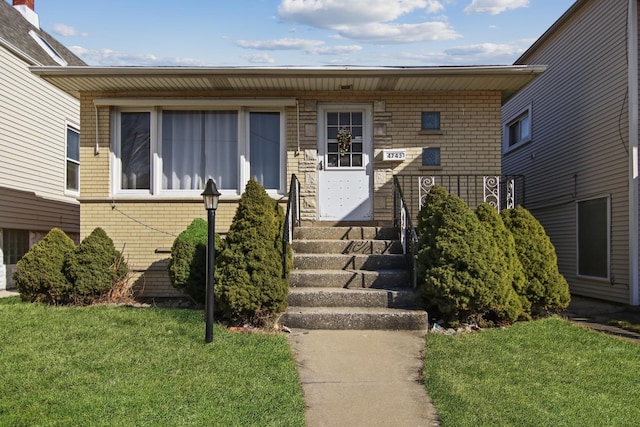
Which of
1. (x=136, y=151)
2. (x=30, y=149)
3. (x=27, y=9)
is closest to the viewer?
(x=136, y=151)

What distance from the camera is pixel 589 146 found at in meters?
10.3

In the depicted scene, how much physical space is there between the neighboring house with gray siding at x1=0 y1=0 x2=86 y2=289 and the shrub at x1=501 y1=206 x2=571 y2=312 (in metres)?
9.82

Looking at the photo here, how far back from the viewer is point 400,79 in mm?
8688

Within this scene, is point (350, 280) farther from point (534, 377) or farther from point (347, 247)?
point (534, 377)

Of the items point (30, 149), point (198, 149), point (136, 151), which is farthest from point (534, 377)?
point (30, 149)

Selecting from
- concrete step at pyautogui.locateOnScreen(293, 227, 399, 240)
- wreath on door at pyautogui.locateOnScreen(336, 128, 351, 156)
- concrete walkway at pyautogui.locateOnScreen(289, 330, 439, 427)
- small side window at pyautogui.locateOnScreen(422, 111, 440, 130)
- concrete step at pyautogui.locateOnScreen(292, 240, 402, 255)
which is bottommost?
concrete walkway at pyautogui.locateOnScreen(289, 330, 439, 427)

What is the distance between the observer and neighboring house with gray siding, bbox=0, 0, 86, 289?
11430mm

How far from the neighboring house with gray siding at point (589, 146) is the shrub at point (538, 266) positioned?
2.38 metres

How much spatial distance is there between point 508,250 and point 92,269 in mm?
5760

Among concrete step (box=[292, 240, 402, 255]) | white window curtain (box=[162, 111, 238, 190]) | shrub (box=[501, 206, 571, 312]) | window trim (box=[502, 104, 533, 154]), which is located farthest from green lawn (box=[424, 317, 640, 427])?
window trim (box=[502, 104, 533, 154])

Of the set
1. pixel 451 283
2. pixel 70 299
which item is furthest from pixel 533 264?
pixel 70 299

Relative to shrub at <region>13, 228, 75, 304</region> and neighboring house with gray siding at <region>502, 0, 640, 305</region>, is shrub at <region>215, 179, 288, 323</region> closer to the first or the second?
shrub at <region>13, 228, 75, 304</region>

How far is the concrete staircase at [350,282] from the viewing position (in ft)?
21.3

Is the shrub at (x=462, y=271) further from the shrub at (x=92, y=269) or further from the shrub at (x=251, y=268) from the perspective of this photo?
the shrub at (x=92, y=269)
